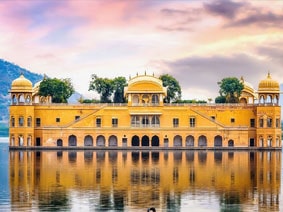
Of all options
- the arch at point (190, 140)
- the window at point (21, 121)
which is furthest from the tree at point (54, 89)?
the arch at point (190, 140)

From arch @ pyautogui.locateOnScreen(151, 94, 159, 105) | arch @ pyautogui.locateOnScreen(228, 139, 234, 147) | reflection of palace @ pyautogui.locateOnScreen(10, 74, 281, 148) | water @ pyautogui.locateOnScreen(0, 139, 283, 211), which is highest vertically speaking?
arch @ pyautogui.locateOnScreen(151, 94, 159, 105)

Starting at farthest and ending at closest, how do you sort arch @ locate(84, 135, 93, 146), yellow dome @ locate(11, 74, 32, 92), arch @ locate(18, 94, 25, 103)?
arch @ locate(18, 94, 25, 103)
yellow dome @ locate(11, 74, 32, 92)
arch @ locate(84, 135, 93, 146)

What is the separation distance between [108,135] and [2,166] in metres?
24.6

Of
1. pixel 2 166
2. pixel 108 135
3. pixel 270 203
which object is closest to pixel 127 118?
pixel 108 135

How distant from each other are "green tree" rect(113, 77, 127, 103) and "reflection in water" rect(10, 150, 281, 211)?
24.3 m

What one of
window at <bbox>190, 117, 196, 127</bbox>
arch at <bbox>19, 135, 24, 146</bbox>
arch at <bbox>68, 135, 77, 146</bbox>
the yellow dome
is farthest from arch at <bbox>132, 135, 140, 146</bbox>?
the yellow dome

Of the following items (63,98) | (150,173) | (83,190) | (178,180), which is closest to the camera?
(83,190)

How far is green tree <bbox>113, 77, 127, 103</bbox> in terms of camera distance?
91.0m

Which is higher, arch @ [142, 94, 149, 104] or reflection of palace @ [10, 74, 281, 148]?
arch @ [142, 94, 149, 104]

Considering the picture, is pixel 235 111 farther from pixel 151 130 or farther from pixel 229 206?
pixel 229 206

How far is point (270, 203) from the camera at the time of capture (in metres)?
34.9

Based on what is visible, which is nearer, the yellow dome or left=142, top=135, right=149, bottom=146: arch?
left=142, top=135, right=149, bottom=146: arch

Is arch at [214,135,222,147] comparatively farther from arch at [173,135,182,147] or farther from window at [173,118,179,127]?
window at [173,118,179,127]

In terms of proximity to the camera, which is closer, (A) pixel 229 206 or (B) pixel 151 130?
(A) pixel 229 206
